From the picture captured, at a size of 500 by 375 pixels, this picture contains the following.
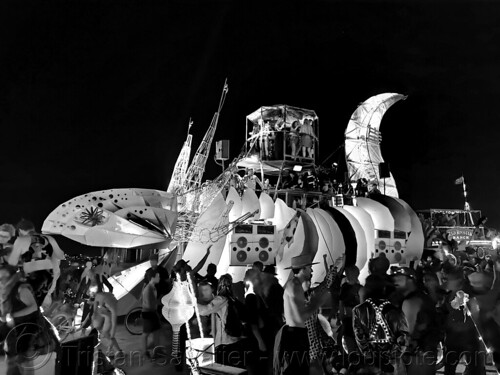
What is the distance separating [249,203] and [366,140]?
11365 mm

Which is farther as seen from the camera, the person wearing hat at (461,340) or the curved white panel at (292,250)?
the curved white panel at (292,250)

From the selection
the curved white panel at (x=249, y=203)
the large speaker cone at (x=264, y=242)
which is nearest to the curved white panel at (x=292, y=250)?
the large speaker cone at (x=264, y=242)

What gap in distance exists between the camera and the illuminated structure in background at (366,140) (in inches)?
846

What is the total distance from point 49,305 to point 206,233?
14.8 feet

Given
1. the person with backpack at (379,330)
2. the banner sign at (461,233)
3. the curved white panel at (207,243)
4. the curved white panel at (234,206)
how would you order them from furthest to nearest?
the banner sign at (461,233), the curved white panel at (234,206), the curved white panel at (207,243), the person with backpack at (379,330)

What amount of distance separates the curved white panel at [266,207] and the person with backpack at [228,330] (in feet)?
25.7

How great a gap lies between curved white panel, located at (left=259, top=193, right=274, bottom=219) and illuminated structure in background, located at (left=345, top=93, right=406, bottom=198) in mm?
9138

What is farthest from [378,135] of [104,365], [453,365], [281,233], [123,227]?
[104,365]

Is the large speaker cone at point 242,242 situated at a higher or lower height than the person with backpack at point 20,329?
higher

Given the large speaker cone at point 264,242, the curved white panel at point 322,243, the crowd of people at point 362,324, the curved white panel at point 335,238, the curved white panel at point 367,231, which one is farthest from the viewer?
the curved white panel at point 367,231

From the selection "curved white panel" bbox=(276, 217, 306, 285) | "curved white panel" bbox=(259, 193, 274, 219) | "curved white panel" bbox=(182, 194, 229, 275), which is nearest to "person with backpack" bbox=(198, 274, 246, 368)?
"curved white panel" bbox=(182, 194, 229, 275)

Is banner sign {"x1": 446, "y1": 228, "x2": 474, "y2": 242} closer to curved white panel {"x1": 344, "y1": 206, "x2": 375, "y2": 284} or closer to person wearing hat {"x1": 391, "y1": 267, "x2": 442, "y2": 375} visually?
curved white panel {"x1": 344, "y1": 206, "x2": 375, "y2": 284}

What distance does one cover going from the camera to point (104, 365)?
5020mm

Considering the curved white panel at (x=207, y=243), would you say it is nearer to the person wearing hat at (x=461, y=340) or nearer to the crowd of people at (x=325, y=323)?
the crowd of people at (x=325, y=323)
